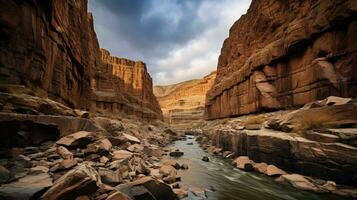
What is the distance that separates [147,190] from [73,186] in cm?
201

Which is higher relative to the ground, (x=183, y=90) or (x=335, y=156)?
(x=183, y=90)

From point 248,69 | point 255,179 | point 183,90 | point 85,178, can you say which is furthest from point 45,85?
point 183,90

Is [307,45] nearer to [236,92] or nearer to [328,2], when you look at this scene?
[328,2]

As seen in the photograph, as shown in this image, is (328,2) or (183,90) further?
(183,90)

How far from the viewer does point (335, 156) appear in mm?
8180

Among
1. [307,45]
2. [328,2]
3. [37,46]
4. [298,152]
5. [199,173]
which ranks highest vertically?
[328,2]

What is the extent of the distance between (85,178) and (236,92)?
28.6 meters

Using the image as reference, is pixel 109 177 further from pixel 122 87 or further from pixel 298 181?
pixel 122 87

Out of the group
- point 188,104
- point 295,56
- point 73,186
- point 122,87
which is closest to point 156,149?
point 73,186

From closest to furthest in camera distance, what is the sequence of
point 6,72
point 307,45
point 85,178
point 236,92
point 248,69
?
1. point 85,178
2. point 6,72
3. point 307,45
4. point 248,69
5. point 236,92

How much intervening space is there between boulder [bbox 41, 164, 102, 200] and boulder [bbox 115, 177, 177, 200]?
0.90 m

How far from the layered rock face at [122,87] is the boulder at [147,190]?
122 ft

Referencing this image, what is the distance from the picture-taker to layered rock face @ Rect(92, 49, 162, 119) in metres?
42.8

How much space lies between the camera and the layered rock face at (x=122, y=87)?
42844mm
